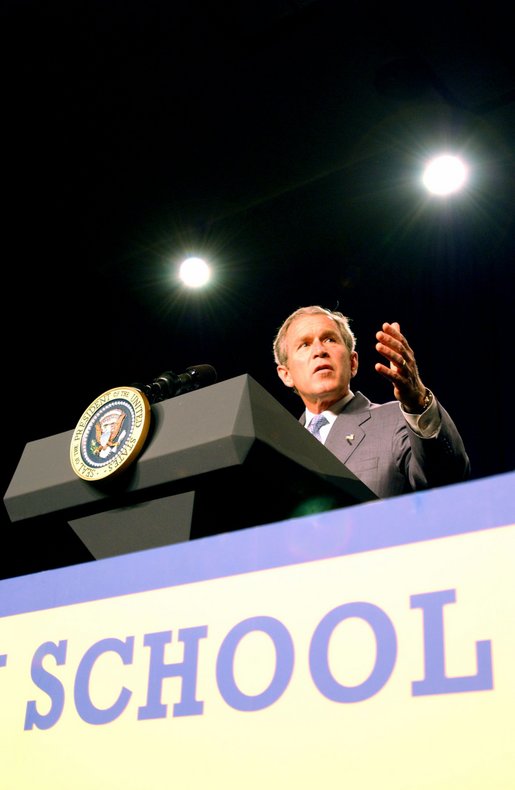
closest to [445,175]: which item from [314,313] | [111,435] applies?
[314,313]

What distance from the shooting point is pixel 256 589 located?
66 centimetres

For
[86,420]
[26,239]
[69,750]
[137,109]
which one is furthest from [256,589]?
[26,239]

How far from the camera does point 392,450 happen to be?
1.42 metres

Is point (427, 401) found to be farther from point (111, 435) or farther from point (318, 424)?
point (318, 424)

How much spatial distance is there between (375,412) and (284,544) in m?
0.91

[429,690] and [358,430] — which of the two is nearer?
[429,690]

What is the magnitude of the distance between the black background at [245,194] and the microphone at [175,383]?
73.3 inches

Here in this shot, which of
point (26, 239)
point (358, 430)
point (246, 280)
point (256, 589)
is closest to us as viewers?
point (256, 589)

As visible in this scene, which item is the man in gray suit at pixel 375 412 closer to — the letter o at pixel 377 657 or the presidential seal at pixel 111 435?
the presidential seal at pixel 111 435

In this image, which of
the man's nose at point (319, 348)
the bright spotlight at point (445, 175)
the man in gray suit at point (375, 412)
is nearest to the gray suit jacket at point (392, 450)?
the man in gray suit at point (375, 412)

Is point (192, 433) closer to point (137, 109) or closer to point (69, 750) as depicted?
point (69, 750)

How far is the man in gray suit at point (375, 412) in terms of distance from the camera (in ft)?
3.72

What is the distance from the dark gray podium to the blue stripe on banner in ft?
0.59

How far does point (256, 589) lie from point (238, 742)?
0.38ft
